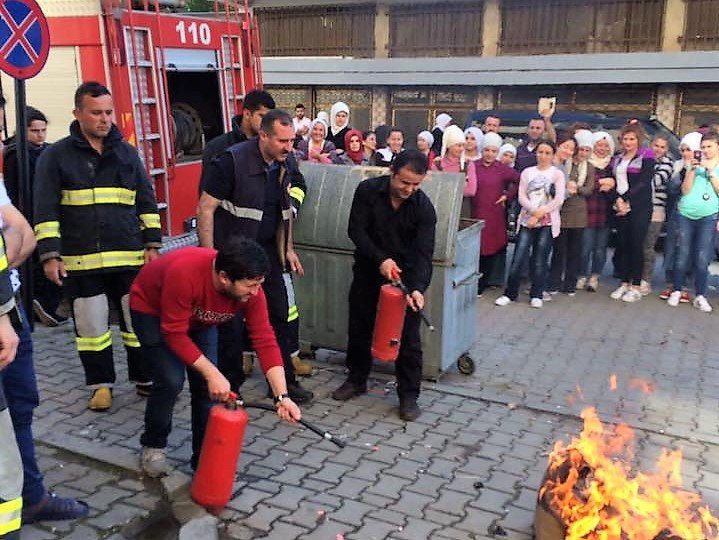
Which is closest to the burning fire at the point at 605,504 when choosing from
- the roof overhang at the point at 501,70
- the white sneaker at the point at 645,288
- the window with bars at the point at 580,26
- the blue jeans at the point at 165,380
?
the blue jeans at the point at 165,380

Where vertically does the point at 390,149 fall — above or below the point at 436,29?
below

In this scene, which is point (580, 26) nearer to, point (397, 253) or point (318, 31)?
point (318, 31)

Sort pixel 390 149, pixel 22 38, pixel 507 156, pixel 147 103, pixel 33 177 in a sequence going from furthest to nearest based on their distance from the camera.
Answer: pixel 507 156
pixel 390 149
pixel 147 103
pixel 33 177
pixel 22 38

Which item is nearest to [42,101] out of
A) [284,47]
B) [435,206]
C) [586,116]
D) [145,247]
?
[145,247]

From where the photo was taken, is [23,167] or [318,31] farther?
[318,31]

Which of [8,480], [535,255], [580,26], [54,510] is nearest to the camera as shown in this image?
[8,480]

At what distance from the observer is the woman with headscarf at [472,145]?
816 cm

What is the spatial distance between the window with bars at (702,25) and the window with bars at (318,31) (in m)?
8.40

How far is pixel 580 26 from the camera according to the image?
1791 cm

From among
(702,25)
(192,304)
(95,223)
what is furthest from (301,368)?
(702,25)

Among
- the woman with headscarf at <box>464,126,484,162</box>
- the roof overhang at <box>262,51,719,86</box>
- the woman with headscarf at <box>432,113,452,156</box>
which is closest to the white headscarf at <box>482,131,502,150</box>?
the woman with headscarf at <box>464,126,484,162</box>

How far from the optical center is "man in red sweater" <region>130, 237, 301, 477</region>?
10.3 ft

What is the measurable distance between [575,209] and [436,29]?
1347 cm

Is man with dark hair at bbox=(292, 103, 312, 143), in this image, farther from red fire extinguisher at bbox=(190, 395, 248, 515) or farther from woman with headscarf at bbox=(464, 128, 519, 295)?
red fire extinguisher at bbox=(190, 395, 248, 515)
